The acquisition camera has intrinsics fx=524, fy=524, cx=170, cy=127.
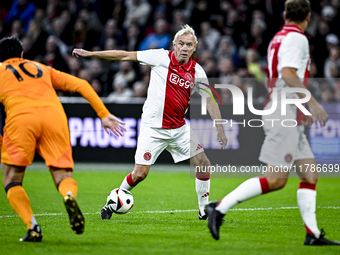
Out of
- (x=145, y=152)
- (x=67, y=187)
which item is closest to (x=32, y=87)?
(x=67, y=187)

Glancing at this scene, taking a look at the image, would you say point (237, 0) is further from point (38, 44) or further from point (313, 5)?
point (38, 44)

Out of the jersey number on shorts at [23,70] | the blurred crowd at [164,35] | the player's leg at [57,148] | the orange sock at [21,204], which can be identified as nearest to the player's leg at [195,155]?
the player's leg at [57,148]

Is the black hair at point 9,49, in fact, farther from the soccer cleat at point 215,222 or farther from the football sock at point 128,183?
the soccer cleat at point 215,222

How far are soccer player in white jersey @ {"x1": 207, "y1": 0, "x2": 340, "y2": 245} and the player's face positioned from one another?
178 centimetres

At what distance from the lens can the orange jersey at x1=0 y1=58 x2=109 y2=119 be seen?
5.02 m

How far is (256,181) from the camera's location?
503 cm

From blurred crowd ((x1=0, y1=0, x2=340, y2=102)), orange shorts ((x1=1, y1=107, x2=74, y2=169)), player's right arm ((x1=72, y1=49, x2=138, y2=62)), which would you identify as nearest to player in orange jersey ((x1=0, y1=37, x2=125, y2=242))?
orange shorts ((x1=1, y1=107, x2=74, y2=169))

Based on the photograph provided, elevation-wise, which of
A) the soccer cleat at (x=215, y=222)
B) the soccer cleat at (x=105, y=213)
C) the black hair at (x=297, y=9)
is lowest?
the soccer cleat at (x=105, y=213)

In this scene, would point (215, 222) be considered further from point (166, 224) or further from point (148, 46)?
point (148, 46)

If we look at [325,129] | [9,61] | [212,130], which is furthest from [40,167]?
[9,61]

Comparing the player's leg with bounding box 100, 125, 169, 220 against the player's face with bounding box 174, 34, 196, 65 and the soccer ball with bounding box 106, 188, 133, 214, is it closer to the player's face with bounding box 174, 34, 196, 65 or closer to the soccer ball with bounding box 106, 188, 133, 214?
the soccer ball with bounding box 106, 188, 133, 214

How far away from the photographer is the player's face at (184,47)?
6.64 meters

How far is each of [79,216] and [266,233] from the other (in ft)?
7.08

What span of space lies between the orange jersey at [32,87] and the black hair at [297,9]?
1987 millimetres
